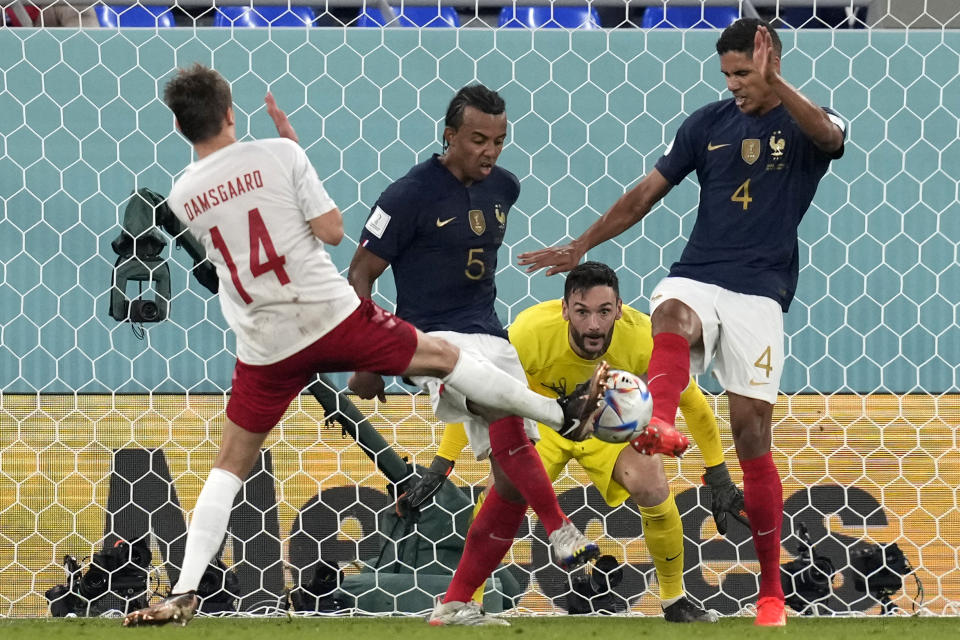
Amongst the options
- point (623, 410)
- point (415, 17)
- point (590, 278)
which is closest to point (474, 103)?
point (590, 278)

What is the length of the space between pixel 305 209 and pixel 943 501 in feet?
8.16

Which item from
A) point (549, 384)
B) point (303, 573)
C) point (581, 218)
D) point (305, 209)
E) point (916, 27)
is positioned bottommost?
point (303, 573)

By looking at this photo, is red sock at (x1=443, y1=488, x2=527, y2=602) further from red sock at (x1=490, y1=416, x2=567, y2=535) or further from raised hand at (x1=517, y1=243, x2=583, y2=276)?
raised hand at (x1=517, y1=243, x2=583, y2=276)

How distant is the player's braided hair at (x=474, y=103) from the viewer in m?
3.33

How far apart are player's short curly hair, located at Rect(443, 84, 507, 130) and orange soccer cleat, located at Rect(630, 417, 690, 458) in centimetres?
95

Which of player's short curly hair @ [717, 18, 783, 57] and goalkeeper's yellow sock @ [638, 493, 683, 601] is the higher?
player's short curly hair @ [717, 18, 783, 57]

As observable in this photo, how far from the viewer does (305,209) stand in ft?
9.30

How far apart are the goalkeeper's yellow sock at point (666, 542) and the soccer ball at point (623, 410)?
60cm

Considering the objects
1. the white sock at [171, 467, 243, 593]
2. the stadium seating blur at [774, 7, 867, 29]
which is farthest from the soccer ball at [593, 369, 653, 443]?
the stadium seating blur at [774, 7, 867, 29]

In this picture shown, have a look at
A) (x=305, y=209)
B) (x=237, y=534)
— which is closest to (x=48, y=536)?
(x=237, y=534)

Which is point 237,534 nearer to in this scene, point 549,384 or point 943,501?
point 549,384

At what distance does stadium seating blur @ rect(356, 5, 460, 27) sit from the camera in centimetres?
473

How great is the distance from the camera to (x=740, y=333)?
128 inches

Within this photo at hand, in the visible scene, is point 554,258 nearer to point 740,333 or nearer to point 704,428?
point 740,333
